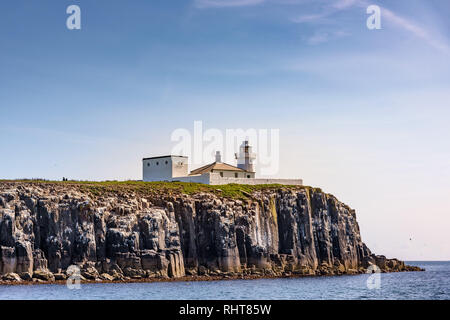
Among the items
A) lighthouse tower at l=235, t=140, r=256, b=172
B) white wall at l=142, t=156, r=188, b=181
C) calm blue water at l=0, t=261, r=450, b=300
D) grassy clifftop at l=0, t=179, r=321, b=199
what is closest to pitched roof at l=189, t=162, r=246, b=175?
lighthouse tower at l=235, t=140, r=256, b=172

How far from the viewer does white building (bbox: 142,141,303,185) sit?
87875mm

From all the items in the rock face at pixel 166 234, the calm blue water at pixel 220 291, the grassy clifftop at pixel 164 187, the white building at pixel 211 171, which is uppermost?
the white building at pixel 211 171

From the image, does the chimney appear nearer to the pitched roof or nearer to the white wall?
the pitched roof

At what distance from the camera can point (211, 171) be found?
305 ft

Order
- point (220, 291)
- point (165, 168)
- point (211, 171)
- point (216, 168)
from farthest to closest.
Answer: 1. point (216, 168)
2. point (211, 171)
3. point (165, 168)
4. point (220, 291)

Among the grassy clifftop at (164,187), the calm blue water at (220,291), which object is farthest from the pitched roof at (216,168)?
the calm blue water at (220,291)

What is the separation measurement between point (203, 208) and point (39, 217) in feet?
65.8

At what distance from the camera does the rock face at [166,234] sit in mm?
63250

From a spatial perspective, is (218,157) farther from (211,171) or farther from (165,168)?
(165,168)

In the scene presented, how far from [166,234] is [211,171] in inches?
965
